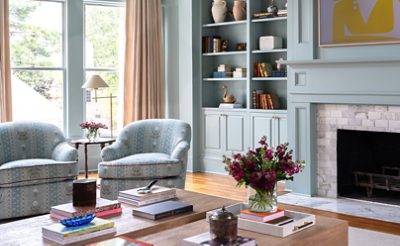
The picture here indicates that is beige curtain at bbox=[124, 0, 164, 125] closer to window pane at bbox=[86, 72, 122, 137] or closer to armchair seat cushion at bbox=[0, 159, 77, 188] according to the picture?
window pane at bbox=[86, 72, 122, 137]

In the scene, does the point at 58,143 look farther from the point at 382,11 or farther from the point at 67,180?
the point at 382,11

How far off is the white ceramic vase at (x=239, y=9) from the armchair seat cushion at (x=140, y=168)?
8.90 feet

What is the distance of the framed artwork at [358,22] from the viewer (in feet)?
17.1

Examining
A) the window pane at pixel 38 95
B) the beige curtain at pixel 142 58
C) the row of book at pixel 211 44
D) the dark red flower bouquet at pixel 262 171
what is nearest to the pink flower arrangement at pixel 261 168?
Result: the dark red flower bouquet at pixel 262 171

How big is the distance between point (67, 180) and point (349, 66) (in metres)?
3.01

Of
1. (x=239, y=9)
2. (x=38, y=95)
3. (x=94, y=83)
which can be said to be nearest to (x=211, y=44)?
(x=239, y=9)

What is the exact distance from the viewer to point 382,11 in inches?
208

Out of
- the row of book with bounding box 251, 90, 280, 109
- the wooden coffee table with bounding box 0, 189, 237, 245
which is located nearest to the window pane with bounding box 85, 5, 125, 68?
the row of book with bounding box 251, 90, 280, 109

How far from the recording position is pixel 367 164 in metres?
6.12

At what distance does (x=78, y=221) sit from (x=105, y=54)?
5.17m

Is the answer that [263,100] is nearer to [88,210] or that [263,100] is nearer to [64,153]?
[64,153]

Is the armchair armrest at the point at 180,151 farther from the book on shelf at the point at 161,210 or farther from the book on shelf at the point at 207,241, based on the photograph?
the book on shelf at the point at 207,241

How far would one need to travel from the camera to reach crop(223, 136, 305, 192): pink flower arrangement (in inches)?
111

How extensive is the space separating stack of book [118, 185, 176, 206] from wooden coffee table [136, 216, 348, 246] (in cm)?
59
